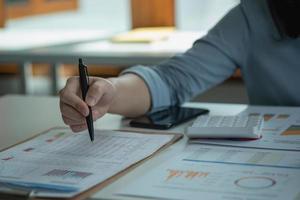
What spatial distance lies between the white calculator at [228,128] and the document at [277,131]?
0.04ft

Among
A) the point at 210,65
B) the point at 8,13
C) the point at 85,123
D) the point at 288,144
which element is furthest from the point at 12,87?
the point at 288,144

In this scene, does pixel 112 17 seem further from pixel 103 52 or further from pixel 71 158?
pixel 71 158

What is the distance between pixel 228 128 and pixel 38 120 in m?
0.48

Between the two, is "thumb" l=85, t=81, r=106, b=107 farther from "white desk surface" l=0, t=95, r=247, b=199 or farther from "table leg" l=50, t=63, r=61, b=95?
"table leg" l=50, t=63, r=61, b=95

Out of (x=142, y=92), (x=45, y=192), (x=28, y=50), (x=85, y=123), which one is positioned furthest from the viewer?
(x=28, y=50)

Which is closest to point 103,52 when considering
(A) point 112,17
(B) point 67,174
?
(A) point 112,17

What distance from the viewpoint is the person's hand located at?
3.80 ft

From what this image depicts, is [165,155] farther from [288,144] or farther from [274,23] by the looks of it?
[274,23]

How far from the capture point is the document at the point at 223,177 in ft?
2.79

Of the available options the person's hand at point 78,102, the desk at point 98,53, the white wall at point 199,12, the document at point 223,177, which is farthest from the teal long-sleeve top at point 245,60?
the white wall at point 199,12

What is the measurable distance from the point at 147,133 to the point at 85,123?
122 mm

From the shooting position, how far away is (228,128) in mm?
1139

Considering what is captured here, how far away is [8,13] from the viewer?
145 inches

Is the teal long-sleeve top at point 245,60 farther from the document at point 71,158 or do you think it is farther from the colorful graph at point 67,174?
the colorful graph at point 67,174
